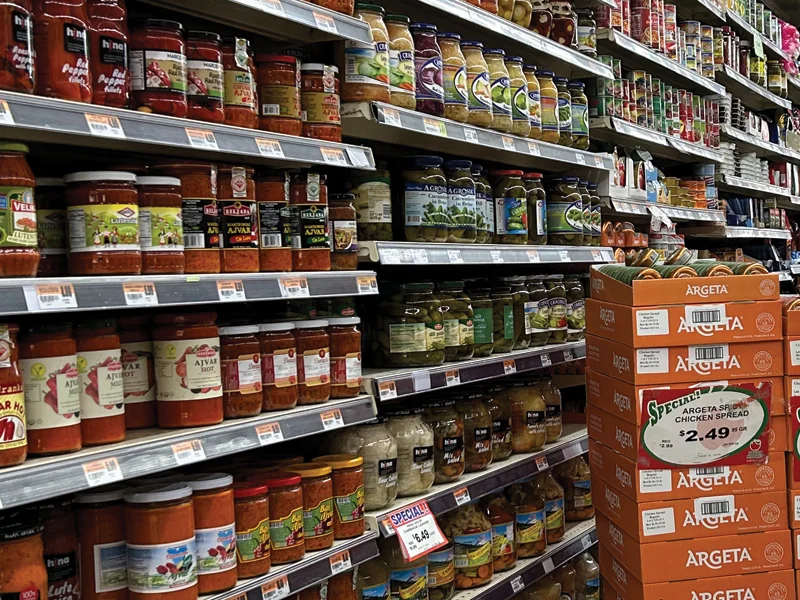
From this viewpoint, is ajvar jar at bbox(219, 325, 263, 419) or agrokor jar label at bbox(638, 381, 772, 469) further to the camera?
agrokor jar label at bbox(638, 381, 772, 469)

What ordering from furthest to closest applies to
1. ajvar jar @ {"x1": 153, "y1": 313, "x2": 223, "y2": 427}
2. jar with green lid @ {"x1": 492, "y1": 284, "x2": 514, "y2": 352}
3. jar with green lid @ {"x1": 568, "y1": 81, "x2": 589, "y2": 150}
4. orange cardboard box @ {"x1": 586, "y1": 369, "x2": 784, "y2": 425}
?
jar with green lid @ {"x1": 568, "y1": 81, "x2": 589, "y2": 150}
jar with green lid @ {"x1": 492, "y1": 284, "x2": 514, "y2": 352}
orange cardboard box @ {"x1": 586, "y1": 369, "x2": 784, "y2": 425}
ajvar jar @ {"x1": 153, "y1": 313, "x2": 223, "y2": 427}

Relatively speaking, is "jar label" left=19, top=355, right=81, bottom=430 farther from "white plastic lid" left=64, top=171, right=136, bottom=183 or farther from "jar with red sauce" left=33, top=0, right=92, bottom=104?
"jar with red sauce" left=33, top=0, right=92, bottom=104

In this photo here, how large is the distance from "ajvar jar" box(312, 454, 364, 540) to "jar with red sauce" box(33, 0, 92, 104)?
114 cm

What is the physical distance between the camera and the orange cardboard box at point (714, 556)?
2326mm

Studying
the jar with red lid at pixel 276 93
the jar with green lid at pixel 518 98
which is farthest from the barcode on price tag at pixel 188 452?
the jar with green lid at pixel 518 98

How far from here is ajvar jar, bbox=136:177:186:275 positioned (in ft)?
6.18

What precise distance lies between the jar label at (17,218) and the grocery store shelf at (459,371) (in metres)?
1.14

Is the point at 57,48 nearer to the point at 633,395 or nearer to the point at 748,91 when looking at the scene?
the point at 633,395

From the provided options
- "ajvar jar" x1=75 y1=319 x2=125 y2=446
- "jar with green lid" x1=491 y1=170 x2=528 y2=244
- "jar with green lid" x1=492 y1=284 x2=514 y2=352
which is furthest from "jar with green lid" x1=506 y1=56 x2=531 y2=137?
"ajvar jar" x1=75 y1=319 x2=125 y2=446

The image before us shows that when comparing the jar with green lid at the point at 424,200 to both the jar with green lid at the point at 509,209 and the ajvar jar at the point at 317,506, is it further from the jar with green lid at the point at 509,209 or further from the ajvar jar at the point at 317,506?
the ajvar jar at the point at 317,506

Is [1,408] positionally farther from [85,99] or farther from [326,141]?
[326,141]

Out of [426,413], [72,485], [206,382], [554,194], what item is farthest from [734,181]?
[72,485]

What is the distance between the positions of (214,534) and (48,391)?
20.2 inches

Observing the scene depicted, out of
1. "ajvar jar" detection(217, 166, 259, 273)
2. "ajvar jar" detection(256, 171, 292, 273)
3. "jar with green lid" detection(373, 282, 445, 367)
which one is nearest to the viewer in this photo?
"ajvar jar" detection(217, 166, 259, 273)
